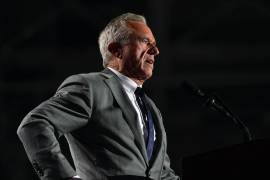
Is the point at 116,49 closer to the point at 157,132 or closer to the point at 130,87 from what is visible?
the point at 130,87

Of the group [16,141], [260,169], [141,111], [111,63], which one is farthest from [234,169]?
[16,141]

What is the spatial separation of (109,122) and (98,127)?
0.04 metres

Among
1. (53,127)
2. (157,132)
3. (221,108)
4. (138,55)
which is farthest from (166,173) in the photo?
(53,127)

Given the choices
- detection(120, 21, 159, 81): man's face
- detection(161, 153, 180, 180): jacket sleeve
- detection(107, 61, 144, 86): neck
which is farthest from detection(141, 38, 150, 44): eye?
detection(161, 153, 180, 180): jacket sleeve

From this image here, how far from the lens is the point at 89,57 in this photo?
632 cm

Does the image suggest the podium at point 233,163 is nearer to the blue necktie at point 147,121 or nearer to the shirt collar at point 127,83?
the blue necktie at point 147,121

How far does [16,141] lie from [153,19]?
4.75 feet

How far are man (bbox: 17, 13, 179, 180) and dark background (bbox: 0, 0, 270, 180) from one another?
116 inches

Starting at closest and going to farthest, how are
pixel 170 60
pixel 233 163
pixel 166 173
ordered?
pixel 233 163, pixel 166 173, pixel 170 60

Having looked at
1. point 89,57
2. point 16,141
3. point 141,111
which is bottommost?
point 16,141

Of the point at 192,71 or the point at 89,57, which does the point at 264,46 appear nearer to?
the point at 192,71

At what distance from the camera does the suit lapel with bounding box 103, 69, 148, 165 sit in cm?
241

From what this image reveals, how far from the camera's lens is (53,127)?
7.35ft

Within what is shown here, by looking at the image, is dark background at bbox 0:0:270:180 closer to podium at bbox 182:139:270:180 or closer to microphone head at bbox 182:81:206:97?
microphone head at bbox 182:81:206:97
